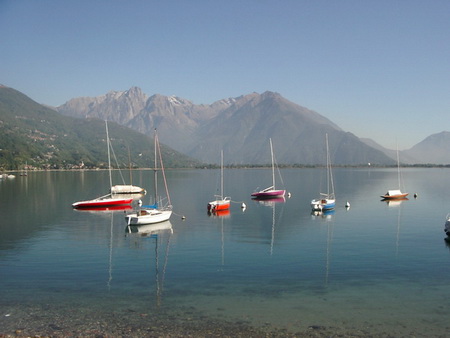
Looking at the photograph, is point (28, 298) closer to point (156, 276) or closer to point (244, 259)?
point (156, 276)

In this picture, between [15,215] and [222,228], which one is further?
[15,215]

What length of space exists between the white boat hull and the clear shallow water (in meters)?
2.64

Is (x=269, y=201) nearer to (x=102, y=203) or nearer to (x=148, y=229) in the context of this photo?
(x=102, y=203)

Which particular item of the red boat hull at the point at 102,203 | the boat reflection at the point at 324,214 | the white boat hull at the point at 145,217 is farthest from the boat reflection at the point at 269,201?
the white boat hull at the point at 145,217

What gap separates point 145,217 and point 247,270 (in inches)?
1156

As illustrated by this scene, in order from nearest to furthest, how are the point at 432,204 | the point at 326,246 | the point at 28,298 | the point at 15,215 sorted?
the point at 28,298 < the point at 326,246 < the point at 15,215 < the point at 432,204

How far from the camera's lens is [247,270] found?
38094 mm

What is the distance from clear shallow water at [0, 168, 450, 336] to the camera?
2777 centimetres

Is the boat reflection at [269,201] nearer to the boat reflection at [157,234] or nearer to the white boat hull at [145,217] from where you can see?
the white boat hull at [145,217]

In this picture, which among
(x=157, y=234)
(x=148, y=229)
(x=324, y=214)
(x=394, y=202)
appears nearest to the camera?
(x=157, y=234)

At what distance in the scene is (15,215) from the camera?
7656 centimetres

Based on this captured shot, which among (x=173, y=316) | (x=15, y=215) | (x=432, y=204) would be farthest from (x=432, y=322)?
(x=432, y=204)

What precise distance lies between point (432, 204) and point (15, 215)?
96543 mm

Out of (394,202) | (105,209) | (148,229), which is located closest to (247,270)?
(148,229)
